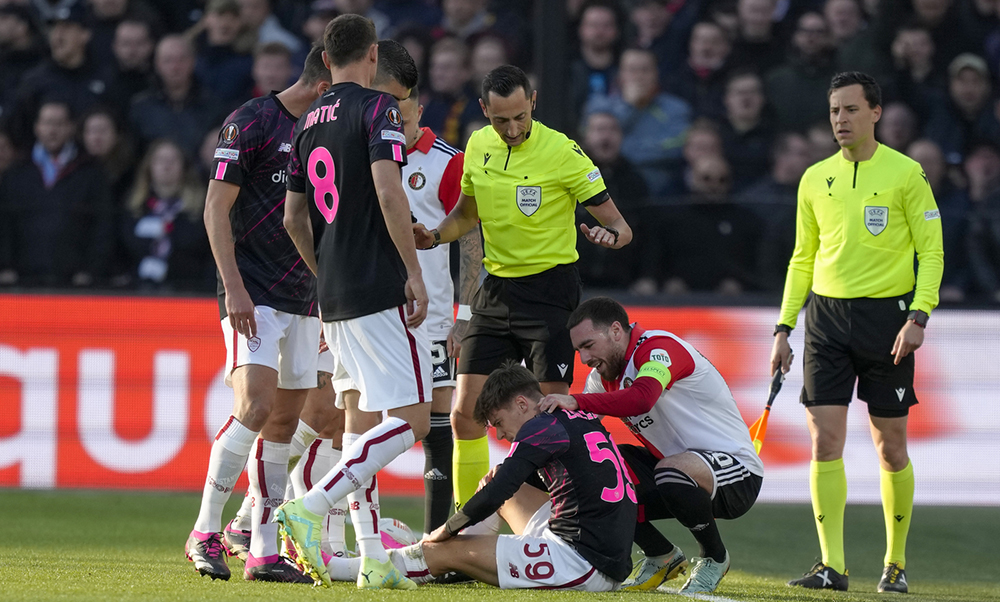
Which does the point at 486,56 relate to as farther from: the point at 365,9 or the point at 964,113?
the point at 964,113

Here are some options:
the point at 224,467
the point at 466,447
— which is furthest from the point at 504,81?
the point at 224,467

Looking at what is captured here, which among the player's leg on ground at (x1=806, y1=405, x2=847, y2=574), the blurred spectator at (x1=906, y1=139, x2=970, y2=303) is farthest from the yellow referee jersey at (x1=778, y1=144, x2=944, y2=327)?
the blurred spectator at (x1=906, y1=139, x2=970, y2=303)

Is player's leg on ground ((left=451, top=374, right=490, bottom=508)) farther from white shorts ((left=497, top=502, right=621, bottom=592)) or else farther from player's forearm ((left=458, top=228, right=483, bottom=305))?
white shorts ((left=497, top=502, right=621, bottom=592))

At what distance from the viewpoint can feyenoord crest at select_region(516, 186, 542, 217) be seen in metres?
4.69

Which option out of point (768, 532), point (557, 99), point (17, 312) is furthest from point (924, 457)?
Result: point (17, 312)

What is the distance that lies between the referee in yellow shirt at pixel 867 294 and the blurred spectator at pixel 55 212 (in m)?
5.38

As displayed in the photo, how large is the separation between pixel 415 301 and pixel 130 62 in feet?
19.8

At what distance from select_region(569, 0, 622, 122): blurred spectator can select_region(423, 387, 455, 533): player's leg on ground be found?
429cm

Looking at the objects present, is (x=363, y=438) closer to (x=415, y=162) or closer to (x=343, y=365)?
(x=343, y=365)

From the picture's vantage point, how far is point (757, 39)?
9.27m

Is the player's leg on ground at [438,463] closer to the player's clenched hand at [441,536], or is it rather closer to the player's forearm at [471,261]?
the player's forearm at [471,261]

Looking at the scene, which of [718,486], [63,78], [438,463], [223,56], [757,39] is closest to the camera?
[718,486]

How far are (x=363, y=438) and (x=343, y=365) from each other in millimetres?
286

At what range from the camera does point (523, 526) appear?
4363mm
